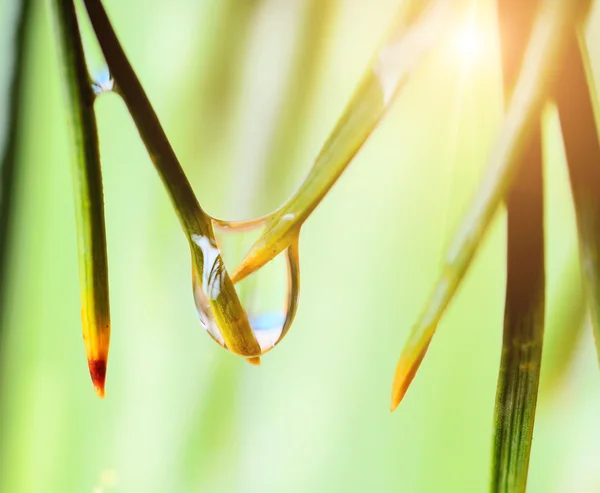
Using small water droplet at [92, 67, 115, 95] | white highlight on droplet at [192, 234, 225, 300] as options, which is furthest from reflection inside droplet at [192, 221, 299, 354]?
small water droplet at [92, 67, 115, 95]

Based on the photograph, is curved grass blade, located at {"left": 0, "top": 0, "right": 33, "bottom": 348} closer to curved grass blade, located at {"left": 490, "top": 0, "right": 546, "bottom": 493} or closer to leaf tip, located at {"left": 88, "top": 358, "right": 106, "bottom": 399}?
leaf tip, located at {"left": 88, "top": 358, "right": 106, "bottom": 399}

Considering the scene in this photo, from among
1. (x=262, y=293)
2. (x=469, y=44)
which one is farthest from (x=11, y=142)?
(x=469, y=44)

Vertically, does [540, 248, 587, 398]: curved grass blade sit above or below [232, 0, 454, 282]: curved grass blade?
below

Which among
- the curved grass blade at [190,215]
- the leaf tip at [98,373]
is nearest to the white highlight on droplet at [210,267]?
the curved grass blade at [190,215]

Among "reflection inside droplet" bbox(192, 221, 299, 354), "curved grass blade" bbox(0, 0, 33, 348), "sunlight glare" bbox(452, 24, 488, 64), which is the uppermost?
"sunlight glare" bbox(452, 24, 488, 64)

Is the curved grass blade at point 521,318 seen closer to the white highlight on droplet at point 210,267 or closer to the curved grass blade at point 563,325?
the curved grass blade at point 563,325

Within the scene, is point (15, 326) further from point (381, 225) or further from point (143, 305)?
point (381, 225)
